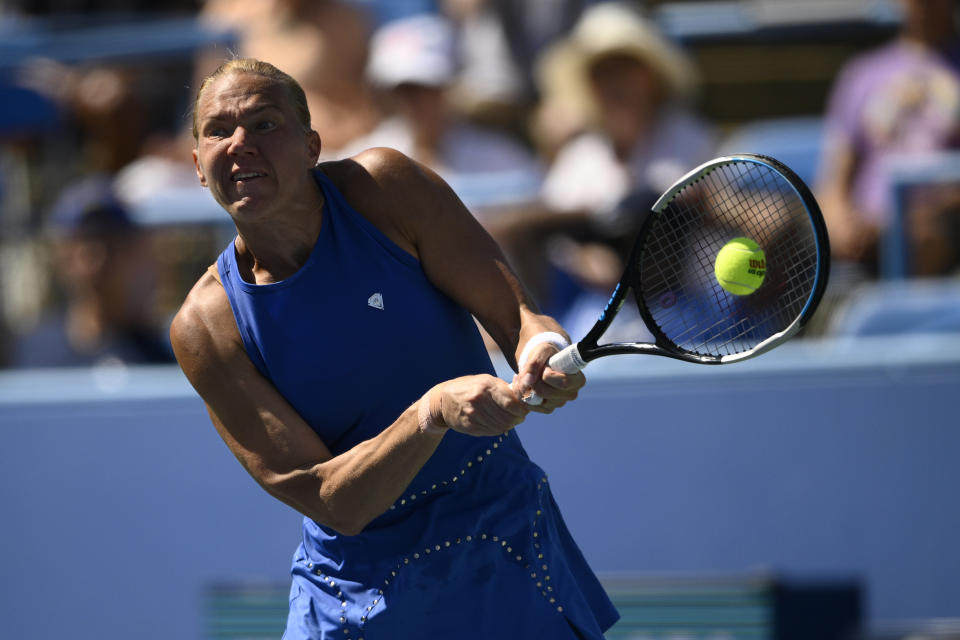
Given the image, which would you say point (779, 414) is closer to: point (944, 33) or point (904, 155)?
point (904, 155)

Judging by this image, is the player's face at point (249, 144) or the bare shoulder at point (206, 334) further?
the bare shoulder at point (206, 334)

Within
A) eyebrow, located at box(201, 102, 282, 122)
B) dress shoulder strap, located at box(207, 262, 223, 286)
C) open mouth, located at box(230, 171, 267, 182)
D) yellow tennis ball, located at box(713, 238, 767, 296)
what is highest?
eyebrow, located at box(201, 102, 282, 122)

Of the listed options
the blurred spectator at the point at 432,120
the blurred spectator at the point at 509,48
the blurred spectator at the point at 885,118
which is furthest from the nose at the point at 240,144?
the blurred spectator at the point at 509,48

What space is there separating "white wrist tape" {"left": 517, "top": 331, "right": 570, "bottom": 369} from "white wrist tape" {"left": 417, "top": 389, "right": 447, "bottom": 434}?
157 millimetres

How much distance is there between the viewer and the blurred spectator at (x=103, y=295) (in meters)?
4.77

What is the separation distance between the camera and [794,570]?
385 centimetres

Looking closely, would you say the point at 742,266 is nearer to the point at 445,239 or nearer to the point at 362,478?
the point at 445,239

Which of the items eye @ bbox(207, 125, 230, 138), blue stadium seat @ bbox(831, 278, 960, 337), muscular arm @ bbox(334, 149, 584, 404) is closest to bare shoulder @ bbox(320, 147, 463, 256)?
muscular arm @ bbox(334, 149, 584, 404)

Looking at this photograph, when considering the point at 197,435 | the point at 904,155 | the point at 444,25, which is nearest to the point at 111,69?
the point at 444,25

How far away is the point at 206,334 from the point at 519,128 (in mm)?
3350

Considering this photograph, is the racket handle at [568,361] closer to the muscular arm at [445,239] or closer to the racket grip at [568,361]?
the racket grip at [568,361]

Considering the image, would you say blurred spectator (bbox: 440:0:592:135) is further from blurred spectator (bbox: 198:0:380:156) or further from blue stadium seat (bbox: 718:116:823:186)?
blue stadium seat (bbox: 718:116:823:186)

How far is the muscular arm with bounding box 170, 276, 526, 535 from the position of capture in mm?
2109

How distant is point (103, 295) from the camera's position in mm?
4840
